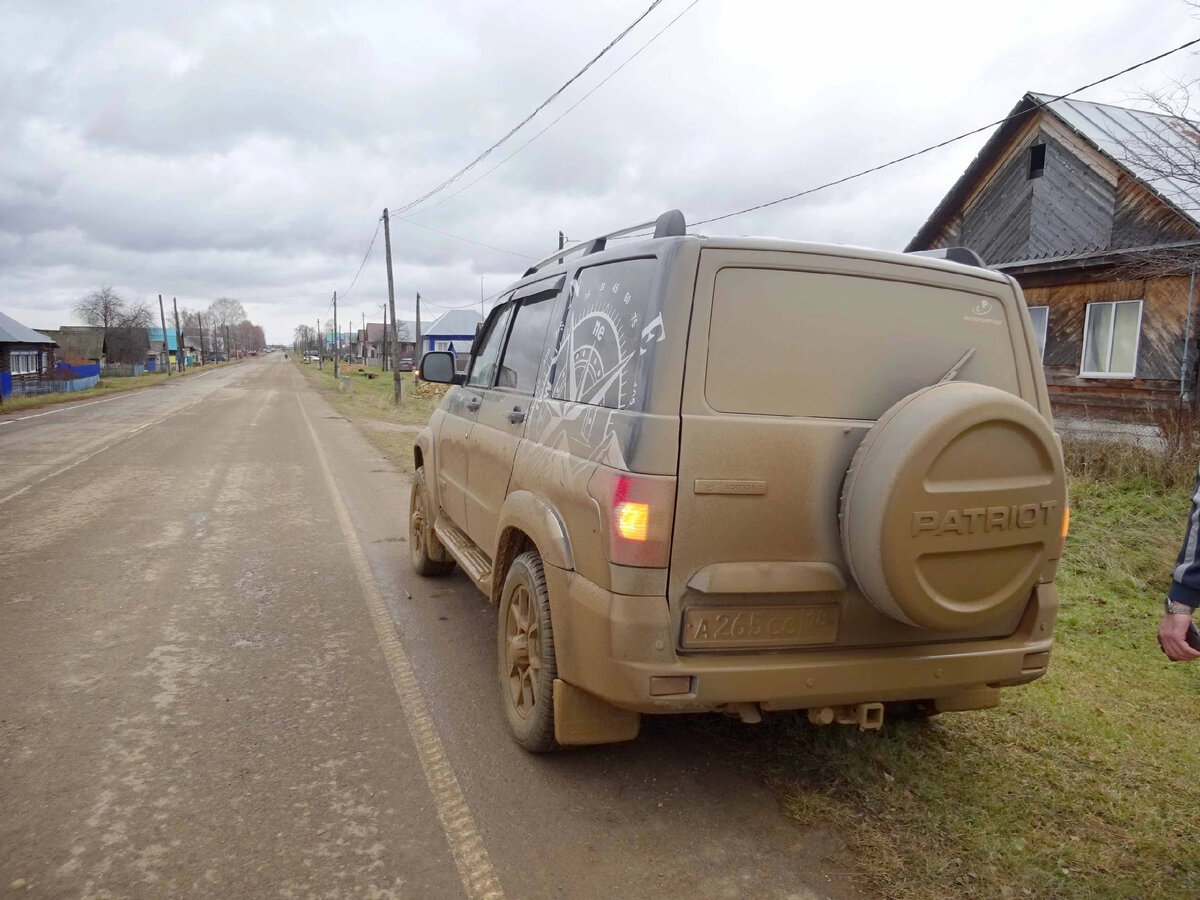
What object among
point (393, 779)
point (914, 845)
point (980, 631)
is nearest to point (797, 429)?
point (980, 631)

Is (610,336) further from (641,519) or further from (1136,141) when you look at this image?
(1136,141)

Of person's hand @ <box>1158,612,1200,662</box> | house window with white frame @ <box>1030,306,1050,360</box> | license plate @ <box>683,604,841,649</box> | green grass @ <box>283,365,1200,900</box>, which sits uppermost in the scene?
house window with white frame @ <box>1030,306,1050,360</box>

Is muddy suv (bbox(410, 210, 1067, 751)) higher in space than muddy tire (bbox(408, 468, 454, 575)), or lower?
higher

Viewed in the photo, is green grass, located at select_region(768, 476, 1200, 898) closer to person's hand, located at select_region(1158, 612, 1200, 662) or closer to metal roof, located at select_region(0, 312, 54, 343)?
person's hand, located at select_region(1158, 612, 1200, 662)

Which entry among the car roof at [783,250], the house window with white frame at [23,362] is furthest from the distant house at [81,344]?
the car roof at [783,250]

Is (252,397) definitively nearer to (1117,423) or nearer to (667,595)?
(1117,423)

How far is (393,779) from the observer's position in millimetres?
3205

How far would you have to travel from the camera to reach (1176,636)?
7.94 feet

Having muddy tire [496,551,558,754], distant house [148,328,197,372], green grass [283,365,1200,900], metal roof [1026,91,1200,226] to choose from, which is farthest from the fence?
green grass [283,365,1200,900]

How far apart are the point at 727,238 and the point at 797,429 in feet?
2.32

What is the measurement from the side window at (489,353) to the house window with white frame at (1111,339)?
12140 millimetres

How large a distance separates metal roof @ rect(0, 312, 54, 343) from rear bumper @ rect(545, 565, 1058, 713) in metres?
41.6

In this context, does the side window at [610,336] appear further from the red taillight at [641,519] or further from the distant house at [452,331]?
the distant house at [452,331]

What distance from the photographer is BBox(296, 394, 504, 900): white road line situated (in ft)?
8.63
